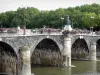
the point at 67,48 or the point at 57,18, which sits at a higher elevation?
the point at 57,18

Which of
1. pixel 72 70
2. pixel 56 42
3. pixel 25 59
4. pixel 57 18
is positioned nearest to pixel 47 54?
pixel 56 42

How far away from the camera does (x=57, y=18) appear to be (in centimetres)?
8912

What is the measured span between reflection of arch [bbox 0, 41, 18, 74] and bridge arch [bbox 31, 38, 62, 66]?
9.95 metres

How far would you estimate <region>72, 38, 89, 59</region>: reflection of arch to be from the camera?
59125mm

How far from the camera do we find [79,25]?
86.7m

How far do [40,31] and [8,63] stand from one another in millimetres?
8145

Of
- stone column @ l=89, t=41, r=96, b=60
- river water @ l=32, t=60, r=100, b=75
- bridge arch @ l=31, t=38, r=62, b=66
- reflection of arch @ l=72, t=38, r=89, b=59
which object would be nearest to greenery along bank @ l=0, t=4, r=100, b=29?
reflection of arch @ l=72, t=38, r=89, b=59

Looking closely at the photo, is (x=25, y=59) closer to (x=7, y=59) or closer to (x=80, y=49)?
(x=7, y=59)

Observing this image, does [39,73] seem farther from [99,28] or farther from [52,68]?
[99,28]

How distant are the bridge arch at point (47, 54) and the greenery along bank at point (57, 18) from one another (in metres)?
26.8

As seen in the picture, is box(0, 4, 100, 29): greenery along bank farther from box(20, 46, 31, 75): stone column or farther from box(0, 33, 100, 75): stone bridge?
box(20, 46, 31, 75): stone column

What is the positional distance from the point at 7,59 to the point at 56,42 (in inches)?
436

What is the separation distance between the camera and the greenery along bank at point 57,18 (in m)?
84.2

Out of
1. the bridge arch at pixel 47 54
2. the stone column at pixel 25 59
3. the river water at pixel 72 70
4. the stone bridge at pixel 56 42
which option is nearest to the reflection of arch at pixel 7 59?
the stone bridge at pixel 56 42
